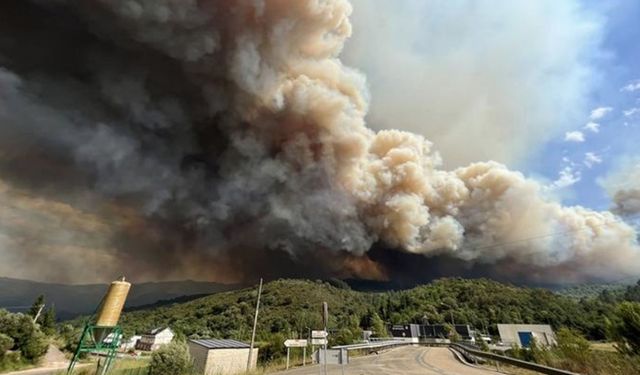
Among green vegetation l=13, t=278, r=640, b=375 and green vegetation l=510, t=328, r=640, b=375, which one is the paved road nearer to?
green vegetation l=510, t=328, r=640, b=375

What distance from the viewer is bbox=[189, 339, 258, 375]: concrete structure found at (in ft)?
54.1

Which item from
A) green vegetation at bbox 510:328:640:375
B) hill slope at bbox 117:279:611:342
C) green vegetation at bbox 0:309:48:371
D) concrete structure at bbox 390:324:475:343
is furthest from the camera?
hill slope at bbox 117:279:611:342

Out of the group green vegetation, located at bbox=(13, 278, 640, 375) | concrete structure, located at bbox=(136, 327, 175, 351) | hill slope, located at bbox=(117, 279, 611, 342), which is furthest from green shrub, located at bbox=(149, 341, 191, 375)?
concrete structure, located at bbox=(136, 327, 175, 351)

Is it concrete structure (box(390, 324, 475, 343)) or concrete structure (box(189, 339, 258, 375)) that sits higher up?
concrete structure (box(390, 324, 475, 343))

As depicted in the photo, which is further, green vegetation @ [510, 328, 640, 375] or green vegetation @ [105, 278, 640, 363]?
green vegetation @ [105, 278, 640, 363]

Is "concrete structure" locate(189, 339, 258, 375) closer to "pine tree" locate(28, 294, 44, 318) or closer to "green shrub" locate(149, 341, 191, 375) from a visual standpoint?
"green shrub" locate(149, 341, 191, 375)

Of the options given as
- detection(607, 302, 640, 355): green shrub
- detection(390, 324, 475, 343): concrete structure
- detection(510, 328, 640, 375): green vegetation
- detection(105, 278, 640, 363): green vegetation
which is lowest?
detection(510, 328, 640, 375): green vegetation

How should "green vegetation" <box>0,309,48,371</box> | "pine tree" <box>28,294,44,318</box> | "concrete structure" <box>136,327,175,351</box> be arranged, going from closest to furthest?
"green vegetation" <box>0,309,48,371</box> < "pine tree" <box>28,294,44,318</box> < "concrete structure" <box>136,327,175,351</box>

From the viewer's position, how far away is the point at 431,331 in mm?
83188

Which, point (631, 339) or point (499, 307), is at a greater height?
point (499, 307)

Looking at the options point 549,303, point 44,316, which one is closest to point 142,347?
point 44,316

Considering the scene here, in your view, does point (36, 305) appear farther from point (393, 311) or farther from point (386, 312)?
point (393, 311)

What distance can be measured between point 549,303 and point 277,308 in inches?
4090

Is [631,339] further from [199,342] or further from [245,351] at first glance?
[199,342]
